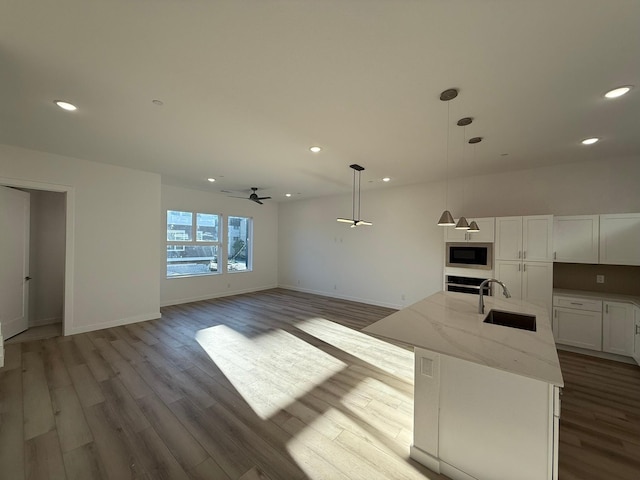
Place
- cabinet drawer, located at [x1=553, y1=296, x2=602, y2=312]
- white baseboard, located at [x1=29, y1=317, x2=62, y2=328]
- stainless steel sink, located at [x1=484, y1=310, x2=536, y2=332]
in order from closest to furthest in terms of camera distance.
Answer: stainless steel sink, located at [x1=484, y1=310, x2=536, y2=332] < cabinet drawer, located at [x1=553, y1=296, x2=602, y2=312] < white baseboard, located at [x1=29, y1=317, x2=62, y2=328]

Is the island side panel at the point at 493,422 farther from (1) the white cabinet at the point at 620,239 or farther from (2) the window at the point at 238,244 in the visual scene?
(2) the window at the point at 238,244

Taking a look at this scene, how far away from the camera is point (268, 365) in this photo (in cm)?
320

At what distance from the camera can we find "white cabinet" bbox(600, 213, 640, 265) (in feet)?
11.2

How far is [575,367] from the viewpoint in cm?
328

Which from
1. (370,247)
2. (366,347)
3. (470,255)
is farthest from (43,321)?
(470,255)

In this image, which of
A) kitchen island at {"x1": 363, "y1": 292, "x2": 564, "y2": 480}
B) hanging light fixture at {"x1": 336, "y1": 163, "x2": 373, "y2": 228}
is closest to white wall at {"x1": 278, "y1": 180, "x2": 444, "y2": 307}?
hanging light fixture at {"x1": 336, "y1": 163, "x2": 373, "y2": 228}

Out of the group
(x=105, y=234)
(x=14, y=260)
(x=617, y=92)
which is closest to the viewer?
(x=617, y=92)

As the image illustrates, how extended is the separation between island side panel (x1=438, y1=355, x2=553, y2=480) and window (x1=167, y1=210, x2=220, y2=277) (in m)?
6.44

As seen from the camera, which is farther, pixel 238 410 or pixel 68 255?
pixel 68 255

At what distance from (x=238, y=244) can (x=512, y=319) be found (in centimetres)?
692

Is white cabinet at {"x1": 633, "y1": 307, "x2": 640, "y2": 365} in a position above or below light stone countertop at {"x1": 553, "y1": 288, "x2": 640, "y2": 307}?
below

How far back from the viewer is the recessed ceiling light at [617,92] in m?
2.10

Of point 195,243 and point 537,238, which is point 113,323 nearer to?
point 195,243

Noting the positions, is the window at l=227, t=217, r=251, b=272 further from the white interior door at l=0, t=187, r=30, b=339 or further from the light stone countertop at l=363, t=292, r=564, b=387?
the light stone countertop at l=363, t=292, r=564, b=387
